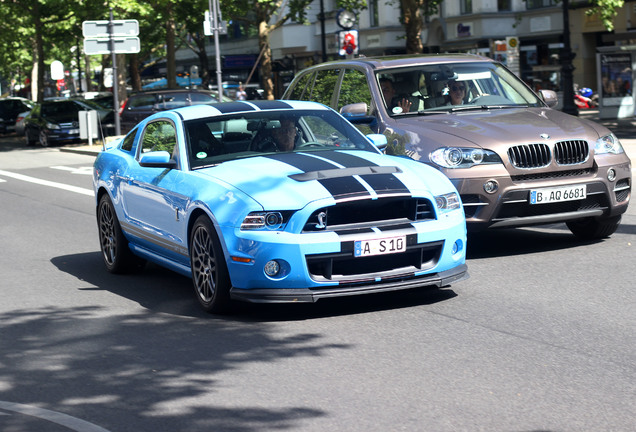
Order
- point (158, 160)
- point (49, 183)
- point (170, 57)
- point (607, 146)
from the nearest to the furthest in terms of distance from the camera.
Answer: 1. point (158, 160)
2. point (607, 146)
3. point (49, 183)
4. point (170, 57)

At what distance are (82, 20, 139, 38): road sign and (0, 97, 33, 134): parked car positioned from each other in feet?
61.0

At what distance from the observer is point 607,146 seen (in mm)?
9984

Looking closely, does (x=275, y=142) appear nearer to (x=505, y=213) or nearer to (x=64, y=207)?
(x=505, y=213)

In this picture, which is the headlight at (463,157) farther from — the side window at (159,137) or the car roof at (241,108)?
the side window at (159,137)

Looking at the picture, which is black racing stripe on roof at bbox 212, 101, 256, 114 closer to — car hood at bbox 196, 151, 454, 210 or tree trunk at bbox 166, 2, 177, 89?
car hood at bbox 196, 151, 454, 210

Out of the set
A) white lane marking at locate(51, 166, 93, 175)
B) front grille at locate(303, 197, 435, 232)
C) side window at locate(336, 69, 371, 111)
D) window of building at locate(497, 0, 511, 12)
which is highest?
window of building at locate(497, 0, 511, 12)

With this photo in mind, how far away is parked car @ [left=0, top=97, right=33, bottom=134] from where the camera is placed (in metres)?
47.9

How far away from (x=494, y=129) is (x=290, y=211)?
3126mm

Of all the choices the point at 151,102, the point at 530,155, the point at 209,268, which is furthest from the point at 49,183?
the point at 209,268

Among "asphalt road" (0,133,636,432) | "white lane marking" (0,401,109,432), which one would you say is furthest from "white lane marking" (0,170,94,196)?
"white lane marking" (0,401,109,432)

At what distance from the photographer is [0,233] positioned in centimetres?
1379

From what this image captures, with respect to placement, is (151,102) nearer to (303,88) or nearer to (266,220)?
Result: (303,88)

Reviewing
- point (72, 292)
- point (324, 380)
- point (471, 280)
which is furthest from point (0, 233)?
point (324, 380)

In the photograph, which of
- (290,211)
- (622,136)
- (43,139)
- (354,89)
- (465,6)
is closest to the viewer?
(290,211)
